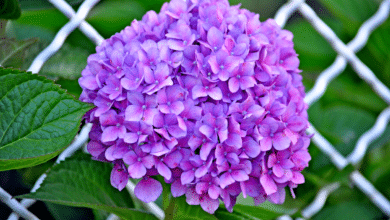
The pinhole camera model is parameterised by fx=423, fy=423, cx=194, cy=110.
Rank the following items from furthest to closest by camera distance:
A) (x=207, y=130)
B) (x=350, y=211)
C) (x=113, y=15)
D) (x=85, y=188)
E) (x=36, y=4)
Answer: (x=350, y=211) → (x=113, y=15) → (x=36, y=4) → (x=85, y=188) → (x=207, y=130)

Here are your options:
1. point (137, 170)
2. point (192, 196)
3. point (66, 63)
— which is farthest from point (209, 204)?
point (66, 63)

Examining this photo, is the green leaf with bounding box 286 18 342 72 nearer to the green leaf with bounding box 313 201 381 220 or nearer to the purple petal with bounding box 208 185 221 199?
the green leaf with bounding box 313 201 381 220

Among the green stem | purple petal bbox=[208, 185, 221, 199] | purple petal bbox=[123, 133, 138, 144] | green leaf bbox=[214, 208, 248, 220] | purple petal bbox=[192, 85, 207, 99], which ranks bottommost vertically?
green leaf bbox=[214, 208, 248, 220]

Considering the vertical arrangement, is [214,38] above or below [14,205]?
above

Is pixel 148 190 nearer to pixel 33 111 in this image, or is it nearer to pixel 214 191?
pixel 214 191

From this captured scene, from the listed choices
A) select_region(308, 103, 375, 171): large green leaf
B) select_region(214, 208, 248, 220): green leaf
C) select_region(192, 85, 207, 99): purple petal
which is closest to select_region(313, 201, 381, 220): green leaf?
select_region(308, 103, 375, 171): large green leaf
